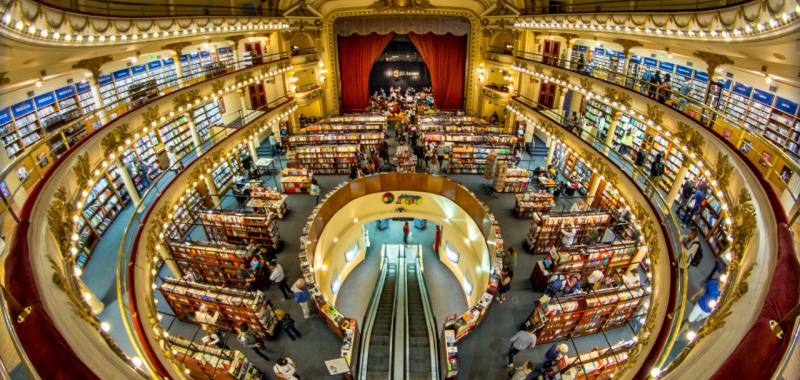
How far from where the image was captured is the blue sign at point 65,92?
29.0ft

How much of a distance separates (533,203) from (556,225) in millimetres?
1737

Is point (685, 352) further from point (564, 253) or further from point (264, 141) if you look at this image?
point (264, 141)

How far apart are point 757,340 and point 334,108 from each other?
20626 millimetres

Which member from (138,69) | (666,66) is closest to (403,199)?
(666,66)

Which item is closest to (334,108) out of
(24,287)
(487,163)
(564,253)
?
(487,163)

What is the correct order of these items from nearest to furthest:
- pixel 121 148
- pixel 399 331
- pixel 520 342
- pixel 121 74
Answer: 1. pixel 520 342
2. pixel 121 148
3. pixel 399 331
4. pixel 121 74

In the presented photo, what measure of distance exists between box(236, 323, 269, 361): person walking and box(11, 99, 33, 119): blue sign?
7.20 metres

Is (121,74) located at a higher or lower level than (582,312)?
higher

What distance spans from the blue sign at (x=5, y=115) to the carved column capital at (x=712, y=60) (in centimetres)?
1657

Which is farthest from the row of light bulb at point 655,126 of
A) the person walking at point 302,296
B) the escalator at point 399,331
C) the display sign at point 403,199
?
the person walking at point 302,296

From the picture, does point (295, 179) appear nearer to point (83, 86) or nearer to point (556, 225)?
point (83, 86)

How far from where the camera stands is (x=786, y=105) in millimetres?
7355

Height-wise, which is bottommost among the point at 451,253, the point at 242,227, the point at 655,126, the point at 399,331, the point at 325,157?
the point at 451,253

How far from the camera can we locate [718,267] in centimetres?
709
